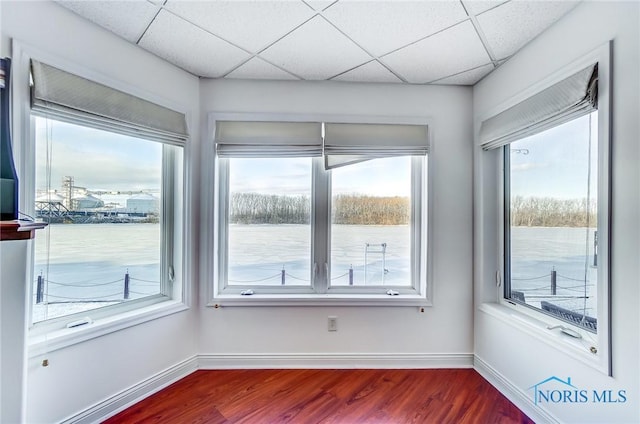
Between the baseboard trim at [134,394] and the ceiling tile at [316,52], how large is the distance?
2434 mm

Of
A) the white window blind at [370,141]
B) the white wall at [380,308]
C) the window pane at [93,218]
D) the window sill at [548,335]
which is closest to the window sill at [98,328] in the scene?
the window pane at [93,218]

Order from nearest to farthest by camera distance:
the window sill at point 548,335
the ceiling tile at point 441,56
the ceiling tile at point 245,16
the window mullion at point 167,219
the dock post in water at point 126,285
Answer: the window sill at point 548,335 < the ceiling tile at point 245,16 < the ceiling tile at point 441,56 < the dock post in water at point 126,285 < the window mullion at point 167,219

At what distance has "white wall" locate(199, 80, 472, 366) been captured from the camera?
2262 mm

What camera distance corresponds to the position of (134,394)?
1.84 metres

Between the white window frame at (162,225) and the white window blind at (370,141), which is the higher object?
the white window blind at (370,141)

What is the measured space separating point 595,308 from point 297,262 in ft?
6.33

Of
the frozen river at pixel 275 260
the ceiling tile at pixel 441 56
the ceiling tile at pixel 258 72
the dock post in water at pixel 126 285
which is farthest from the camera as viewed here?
the ceiling tile at pixel 258 72

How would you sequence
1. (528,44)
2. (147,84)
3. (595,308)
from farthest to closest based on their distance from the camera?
(147,84) < (528,44) < (595,308)

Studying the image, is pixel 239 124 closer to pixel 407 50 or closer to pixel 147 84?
pixel 147 84

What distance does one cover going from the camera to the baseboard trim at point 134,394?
5.36 feet

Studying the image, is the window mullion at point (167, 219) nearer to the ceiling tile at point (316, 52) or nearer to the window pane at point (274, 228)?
the window pane at point (274, 228)

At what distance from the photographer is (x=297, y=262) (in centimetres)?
239

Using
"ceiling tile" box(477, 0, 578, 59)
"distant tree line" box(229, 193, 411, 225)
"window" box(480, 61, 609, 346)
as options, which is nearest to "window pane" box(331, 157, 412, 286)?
"distant tree line" box(229, 193, 411, 225)

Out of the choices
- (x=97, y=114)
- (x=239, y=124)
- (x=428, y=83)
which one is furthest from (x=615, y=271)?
(x=97, y=114)
